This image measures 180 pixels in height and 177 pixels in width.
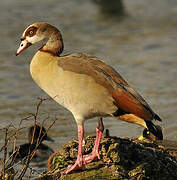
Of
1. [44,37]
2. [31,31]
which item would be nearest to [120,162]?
[44,37]

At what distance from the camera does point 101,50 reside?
15.6 meters

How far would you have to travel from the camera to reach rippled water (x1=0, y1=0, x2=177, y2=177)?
1072 cm

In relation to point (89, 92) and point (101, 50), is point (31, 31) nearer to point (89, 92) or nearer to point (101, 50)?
point (89, 92)

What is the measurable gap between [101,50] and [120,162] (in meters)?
9.11

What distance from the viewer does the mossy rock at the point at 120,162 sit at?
6.54 m

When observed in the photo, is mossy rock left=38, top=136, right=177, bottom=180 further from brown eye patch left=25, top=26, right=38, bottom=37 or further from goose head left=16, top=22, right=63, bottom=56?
brown eye patch left=25, top=26, right=38, bottom=37

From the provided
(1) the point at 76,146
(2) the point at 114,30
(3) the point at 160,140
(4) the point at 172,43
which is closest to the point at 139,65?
(4) the point at 172,43

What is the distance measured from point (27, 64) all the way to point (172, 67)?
3.49 m

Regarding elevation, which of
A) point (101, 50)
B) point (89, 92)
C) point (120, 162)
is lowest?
point (120, 162)

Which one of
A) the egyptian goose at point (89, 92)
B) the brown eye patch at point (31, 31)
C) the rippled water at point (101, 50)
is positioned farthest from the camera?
the rippled water at point (101, 50)

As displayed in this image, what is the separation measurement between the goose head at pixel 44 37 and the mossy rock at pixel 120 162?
1.19 metres

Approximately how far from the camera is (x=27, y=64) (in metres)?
14.1

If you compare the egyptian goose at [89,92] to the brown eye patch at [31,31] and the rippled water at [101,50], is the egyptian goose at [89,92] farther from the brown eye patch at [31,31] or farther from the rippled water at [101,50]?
the rippled water at [101,50]

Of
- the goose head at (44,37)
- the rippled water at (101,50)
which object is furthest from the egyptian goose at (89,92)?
the rippled water at (101,50)
